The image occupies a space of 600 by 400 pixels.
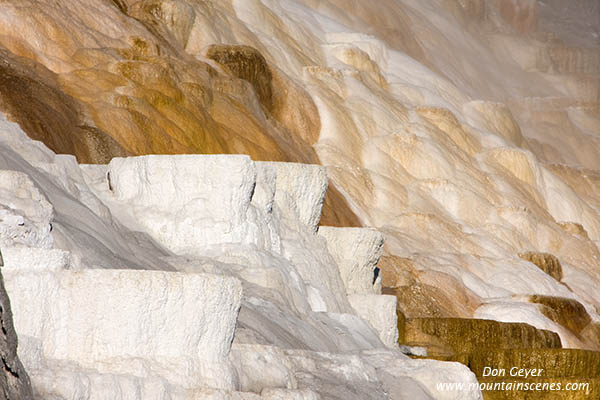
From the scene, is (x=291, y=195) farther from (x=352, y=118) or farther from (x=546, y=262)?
(x=352, y=118)

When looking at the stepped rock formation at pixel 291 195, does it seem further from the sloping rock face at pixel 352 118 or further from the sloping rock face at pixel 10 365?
the sloping rock face at pixel 10 365

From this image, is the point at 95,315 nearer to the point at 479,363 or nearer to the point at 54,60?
the point at 479,363

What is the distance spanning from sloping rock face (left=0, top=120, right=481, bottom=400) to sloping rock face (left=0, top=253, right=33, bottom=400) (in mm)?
97

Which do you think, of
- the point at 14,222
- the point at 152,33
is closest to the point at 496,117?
the point at 152,33

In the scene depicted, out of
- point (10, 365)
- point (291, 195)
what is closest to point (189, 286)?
point (10, 365)

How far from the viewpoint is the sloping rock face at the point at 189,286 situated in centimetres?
764

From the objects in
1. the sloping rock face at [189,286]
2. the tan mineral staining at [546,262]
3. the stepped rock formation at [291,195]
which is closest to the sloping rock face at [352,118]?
the stepped rock formation at [291,195]

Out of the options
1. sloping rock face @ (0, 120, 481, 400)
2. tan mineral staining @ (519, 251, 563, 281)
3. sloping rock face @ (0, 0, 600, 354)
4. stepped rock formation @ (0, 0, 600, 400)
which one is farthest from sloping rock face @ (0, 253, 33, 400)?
tan mineral staining @ (519, 251, 563, 281)

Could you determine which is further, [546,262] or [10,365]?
[546,262]

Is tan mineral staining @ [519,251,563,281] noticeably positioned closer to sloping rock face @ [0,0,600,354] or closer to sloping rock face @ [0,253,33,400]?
sloping rock face @ [0,0,600,354]

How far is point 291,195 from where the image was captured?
15.2m

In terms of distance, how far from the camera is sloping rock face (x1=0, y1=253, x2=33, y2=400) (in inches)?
247

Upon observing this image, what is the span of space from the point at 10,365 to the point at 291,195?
8.98m

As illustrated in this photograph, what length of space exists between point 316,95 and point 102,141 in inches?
544
